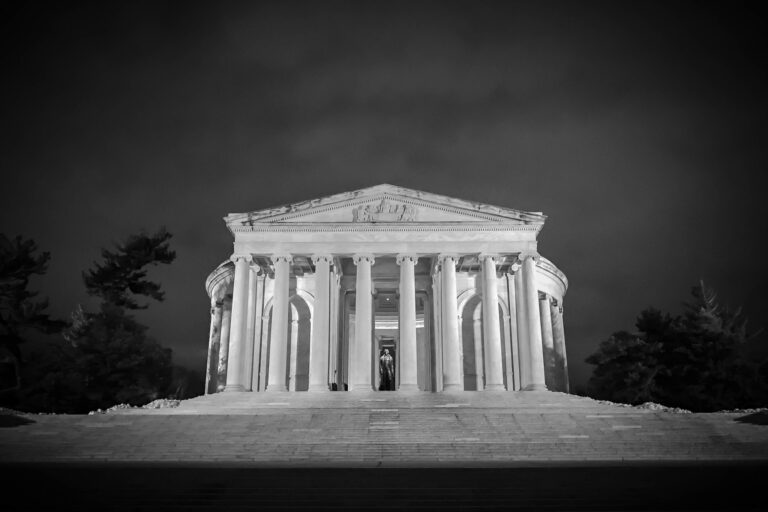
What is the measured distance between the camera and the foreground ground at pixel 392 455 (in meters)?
16.1

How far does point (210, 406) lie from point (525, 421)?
1690cm

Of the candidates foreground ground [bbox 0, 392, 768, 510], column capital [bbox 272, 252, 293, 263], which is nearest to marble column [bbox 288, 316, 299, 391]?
column capital [bbox 272, 252, 293, 263]

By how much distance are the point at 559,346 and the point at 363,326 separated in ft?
73.7

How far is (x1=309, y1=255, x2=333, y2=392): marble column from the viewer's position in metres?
38.6

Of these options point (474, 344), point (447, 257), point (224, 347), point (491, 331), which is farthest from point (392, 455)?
point (224, 347)

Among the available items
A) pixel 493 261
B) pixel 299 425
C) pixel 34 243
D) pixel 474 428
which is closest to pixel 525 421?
pixel 474 428

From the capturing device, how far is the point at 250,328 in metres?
41.4

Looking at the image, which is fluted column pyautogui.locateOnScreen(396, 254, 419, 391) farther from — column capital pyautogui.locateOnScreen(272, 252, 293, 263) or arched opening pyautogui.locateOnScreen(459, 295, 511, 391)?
arched opening pyautogui.locateOnScreen(459, 295, 511, 391)

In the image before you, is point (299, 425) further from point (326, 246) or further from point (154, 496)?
point (326, 246)

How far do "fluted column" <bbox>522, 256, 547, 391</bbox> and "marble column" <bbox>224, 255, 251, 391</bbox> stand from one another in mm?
18745

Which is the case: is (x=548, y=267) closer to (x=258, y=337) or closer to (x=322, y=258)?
(x=322, y=258)

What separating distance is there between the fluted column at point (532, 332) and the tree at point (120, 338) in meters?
26.8

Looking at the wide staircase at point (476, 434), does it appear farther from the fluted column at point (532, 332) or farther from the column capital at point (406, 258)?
the column capital at point (406, 258)

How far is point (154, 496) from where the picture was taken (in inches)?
638
